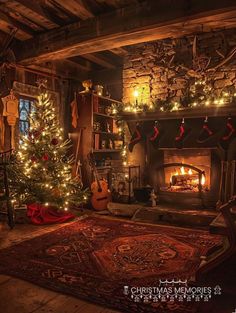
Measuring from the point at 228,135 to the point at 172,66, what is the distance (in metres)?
1.54

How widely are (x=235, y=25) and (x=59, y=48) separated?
2669mm

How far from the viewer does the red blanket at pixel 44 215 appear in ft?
13.4

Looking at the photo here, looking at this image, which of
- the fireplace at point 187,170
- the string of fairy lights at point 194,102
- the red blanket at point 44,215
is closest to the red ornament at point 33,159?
the red blanket at point 44,215

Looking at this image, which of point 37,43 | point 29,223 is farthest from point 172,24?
point 29,223

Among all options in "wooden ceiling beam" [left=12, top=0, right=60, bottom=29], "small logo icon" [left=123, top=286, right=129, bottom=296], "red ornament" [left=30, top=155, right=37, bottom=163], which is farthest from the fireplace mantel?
"small logo icon" [left=123, top=286, right=129, bottom=296]

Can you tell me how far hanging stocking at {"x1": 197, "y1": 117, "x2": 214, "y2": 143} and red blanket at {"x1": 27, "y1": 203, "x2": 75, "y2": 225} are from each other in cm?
235

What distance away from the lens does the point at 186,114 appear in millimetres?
4324

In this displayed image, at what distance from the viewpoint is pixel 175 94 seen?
186 inches

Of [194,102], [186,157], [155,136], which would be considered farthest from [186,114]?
[186,157]

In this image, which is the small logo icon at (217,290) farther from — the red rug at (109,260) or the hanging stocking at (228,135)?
the hanging stocking at (228,135)

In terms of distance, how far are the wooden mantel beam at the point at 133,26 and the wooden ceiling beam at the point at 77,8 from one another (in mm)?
93

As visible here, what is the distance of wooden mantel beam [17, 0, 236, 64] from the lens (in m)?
3.05

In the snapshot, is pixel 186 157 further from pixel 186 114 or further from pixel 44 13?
pixel 44 13

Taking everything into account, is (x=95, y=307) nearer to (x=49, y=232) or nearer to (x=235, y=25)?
(x=49, y=232)
